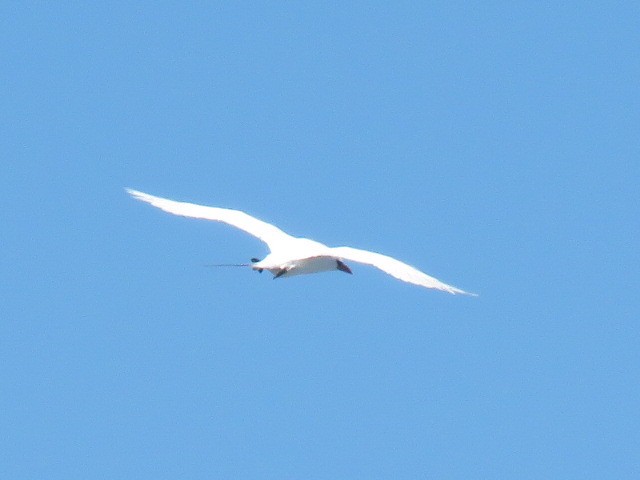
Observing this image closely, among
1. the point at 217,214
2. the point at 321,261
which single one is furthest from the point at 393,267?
the point at 217,214

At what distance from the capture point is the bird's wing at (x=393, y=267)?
37812 millimetres

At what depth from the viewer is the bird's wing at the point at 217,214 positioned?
43691mm

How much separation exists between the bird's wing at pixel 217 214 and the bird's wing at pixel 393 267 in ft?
13.8

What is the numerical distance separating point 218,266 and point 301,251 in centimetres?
296

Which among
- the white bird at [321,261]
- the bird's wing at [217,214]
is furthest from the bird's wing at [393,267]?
the bird's wing at [217,214]

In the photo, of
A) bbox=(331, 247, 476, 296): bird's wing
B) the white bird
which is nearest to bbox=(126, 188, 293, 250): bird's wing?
the white bird

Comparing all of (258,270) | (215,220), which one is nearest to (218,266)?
(258,270)

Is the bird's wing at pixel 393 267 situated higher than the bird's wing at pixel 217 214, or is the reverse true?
the bird's wing at pixel 217 214

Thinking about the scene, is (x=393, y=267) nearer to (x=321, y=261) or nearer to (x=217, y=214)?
(x=321, y=261)

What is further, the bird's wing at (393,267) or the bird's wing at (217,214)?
the bird's wing at (217,214)

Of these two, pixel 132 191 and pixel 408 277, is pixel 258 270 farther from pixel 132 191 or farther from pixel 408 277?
pixel 132 191

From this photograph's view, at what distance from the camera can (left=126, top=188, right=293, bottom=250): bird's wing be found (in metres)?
43.7

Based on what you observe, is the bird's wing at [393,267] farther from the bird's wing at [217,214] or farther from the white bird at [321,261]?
the bird's wing at [217,214]

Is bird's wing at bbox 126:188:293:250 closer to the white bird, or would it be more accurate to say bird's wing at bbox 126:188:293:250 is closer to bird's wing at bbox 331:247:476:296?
the white bird
